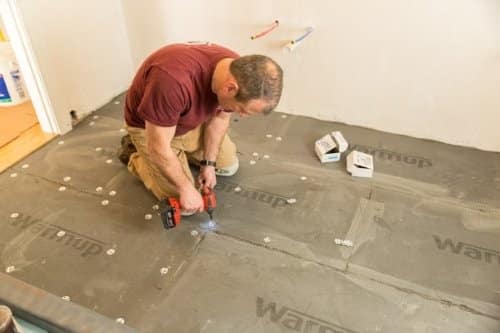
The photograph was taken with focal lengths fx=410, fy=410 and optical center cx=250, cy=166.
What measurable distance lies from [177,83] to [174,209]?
0.47 metres

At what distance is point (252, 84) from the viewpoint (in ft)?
3.85

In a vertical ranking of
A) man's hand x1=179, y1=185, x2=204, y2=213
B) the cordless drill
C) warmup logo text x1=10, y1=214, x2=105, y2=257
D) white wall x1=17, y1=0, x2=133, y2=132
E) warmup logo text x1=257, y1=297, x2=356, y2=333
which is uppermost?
white wall x1=17, y1=0, x2=133, y2=132

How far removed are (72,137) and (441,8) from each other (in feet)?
6.24

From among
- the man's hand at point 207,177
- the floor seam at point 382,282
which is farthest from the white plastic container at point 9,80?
the floor seam at point 382,282

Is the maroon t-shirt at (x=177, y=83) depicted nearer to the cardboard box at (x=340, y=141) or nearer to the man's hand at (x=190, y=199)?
the man's hand at (x=190, y=199)

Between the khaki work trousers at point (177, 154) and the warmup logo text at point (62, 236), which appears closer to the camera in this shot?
the warmup logo text at point (62, 236)

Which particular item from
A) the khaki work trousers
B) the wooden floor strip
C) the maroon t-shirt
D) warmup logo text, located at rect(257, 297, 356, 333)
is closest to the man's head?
the maroon t-shirt

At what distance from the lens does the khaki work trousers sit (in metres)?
1.67

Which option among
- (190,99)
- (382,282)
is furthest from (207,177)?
(382,282)

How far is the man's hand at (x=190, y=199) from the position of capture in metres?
1.48

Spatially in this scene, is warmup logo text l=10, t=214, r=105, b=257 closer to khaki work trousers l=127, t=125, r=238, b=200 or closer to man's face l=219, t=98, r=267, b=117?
khaki work trousers l=127, t=125, r=238, b=200

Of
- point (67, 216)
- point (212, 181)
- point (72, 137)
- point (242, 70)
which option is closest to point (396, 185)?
point (212, 181)

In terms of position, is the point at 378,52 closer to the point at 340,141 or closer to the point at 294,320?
the point at 340,141

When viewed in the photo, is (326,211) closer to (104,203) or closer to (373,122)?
(373,122)
